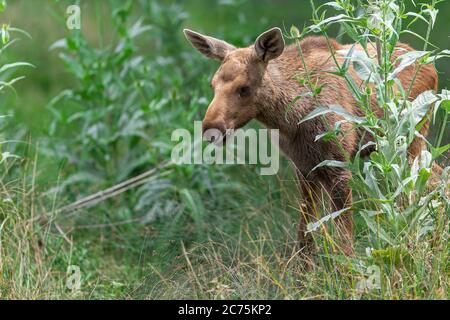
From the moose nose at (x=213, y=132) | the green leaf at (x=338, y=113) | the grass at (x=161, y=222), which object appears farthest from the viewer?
the moose nose at (x=213, y=132)

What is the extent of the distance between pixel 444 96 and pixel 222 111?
1.36 m

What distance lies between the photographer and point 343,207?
19.0 feet

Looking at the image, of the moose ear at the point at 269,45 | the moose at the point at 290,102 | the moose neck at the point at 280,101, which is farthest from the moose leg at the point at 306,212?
the moose ear at the point at 269,45

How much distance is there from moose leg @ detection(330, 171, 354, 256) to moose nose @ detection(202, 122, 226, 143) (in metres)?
0.77

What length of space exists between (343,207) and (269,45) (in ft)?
3.61

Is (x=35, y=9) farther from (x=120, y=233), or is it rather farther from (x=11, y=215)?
(x=11, y=215)

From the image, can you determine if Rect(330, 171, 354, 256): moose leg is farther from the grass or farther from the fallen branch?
the fallen branch

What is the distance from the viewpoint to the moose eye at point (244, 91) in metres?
5.64

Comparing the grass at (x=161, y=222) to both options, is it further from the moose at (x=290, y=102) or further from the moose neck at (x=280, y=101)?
the moose neck at (x=280, y=101)

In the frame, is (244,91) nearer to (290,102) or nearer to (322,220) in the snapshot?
(290,102)

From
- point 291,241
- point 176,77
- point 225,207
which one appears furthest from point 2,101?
point 291,241

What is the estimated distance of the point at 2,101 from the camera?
7.71 meters

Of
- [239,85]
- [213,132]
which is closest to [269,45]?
[239,85]

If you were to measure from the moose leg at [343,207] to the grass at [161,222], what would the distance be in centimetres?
8
